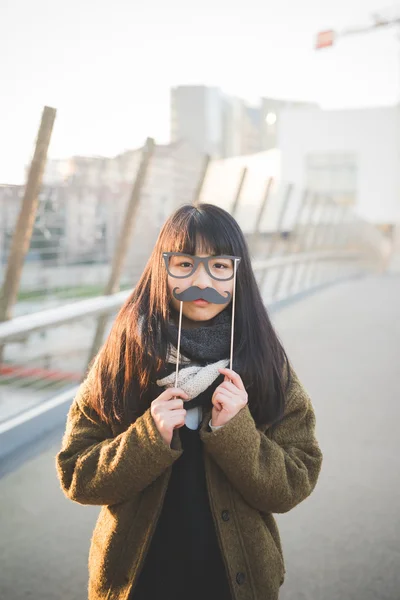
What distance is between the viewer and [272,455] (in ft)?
5.52

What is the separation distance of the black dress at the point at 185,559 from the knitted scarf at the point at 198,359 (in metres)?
0.24

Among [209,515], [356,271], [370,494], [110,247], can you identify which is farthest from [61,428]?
[356,271]

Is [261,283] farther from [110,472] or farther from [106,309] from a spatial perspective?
[110,472]

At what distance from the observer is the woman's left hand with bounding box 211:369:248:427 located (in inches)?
63.7

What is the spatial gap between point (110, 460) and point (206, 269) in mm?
485

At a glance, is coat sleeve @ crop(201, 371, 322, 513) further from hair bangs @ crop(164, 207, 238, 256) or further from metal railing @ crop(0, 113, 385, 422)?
metal railing @ crop(0, 113, 385, 422)

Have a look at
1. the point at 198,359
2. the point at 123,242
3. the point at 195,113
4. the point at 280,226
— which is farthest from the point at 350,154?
the point at 198,359

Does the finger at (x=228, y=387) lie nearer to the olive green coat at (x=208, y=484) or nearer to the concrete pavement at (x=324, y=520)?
the olive green coat at (x=208, y=484)

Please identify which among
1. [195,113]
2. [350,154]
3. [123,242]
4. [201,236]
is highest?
[195,113]

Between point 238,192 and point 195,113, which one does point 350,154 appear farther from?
point 238,192

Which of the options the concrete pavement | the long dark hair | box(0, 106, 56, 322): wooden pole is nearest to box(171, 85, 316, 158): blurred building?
box(0, 106, 56, 322): wooden pole

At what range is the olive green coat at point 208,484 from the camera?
5.31 ft

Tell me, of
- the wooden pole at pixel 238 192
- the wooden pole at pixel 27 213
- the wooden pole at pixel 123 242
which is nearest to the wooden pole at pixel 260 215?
the wooden pole at pixel 238 192

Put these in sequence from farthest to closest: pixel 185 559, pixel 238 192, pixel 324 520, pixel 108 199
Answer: pixel 238 192
pixel 108 199
pixel 324 520
pixel 185 559
